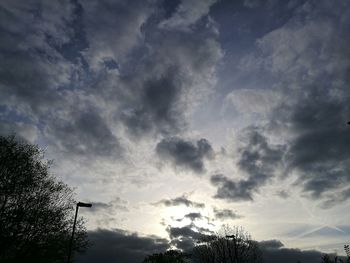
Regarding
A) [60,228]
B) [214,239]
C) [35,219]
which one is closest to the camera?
[35,219]

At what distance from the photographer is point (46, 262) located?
27.4m

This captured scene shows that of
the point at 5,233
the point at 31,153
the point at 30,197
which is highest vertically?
the point at 31,153

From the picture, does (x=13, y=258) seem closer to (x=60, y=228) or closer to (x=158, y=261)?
(x=60, y=228)

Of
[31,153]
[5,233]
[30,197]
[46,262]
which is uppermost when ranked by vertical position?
[31,153]

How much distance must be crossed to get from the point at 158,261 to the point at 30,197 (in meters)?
35.4

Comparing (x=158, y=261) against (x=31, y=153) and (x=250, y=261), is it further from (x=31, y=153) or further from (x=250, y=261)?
(x=31, y=153)

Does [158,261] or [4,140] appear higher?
[4,140]

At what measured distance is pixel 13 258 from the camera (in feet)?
85.9

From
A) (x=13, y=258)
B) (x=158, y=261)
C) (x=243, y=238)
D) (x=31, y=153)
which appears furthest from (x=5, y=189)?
(x=243, y=238)

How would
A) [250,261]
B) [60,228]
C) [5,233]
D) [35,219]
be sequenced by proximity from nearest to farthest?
[5,233] < [35,219] < [60,228] < [250,261]

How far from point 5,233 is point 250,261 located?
40.3 m

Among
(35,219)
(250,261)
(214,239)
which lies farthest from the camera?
(214,239)

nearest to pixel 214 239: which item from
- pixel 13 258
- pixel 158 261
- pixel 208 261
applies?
pixel 208 261

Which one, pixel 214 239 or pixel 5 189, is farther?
pixel 214 239
